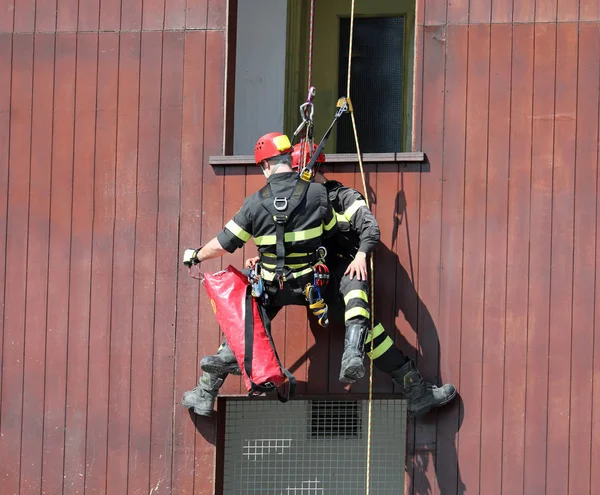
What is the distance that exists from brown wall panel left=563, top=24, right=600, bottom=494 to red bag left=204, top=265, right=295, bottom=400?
2.15 meters

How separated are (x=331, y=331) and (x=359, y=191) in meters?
1.07

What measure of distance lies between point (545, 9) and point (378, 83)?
2958 millimetres

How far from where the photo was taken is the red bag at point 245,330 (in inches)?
270

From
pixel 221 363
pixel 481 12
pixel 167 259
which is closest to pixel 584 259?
pixel 481 12

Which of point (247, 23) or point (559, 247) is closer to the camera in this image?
point (559, 247)

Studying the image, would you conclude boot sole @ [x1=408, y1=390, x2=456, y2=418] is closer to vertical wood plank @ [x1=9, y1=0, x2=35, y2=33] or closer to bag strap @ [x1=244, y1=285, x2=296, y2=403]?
bag strap @ [x1=244, y1=285, x2=296, y2=403]

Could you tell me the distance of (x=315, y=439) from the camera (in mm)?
9172

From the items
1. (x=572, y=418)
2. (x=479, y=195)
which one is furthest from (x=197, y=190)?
(x=572, y=418)

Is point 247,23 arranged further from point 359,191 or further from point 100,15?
point 359,191

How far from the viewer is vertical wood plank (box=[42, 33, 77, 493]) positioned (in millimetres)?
7820

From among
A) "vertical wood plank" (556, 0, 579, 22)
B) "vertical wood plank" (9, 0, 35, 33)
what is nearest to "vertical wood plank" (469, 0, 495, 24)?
"vertical wood plank" (556, 0, 579, 22)

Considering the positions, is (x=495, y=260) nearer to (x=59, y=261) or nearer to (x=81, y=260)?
(x=81, y=260)

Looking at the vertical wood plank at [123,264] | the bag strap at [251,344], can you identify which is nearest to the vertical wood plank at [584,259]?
the bag strap at [251,344]

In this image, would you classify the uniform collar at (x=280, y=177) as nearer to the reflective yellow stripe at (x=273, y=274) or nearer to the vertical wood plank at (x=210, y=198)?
the reflective yellow stripe at (x=273, y=274)
